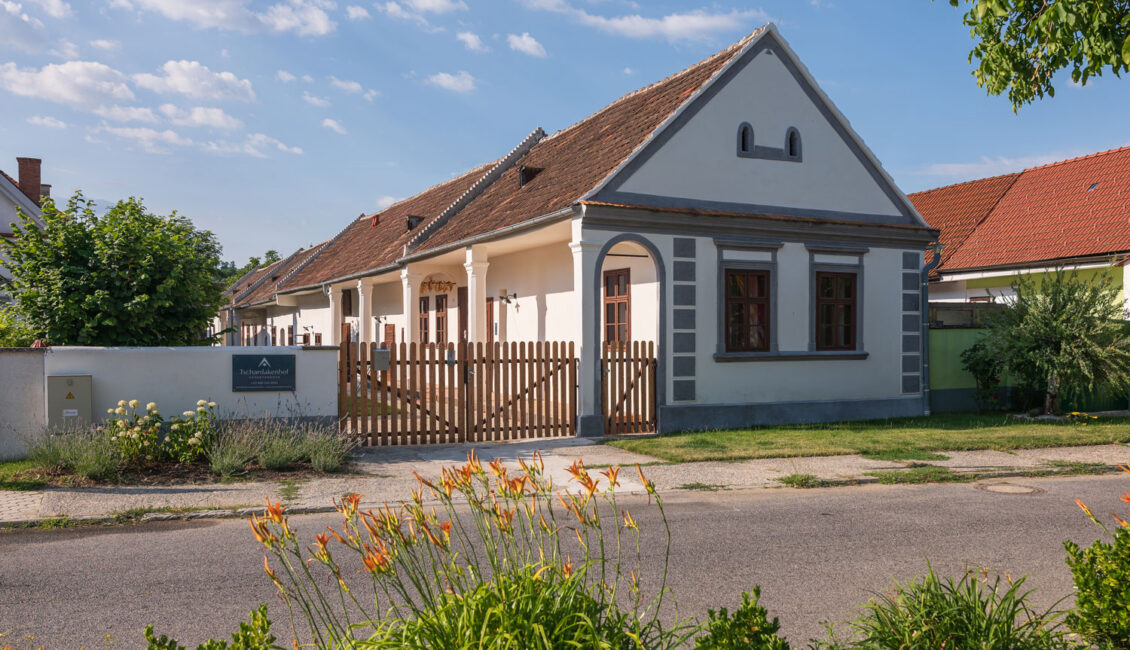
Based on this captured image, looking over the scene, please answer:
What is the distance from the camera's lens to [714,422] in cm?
1452

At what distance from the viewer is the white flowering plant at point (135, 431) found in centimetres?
968

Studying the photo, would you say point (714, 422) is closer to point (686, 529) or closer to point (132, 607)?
point (686, 529)

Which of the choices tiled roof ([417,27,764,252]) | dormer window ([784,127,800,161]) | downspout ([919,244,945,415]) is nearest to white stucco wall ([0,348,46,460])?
tiled roof ([417,27,764,252])

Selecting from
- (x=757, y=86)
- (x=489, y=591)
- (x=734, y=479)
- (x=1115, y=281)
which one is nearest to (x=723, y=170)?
(x=757, y=86)

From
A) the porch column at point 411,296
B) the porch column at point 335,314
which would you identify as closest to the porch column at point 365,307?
the porch column at point 411,296

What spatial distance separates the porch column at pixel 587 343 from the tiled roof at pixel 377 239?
9.23 m

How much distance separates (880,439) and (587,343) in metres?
4.77

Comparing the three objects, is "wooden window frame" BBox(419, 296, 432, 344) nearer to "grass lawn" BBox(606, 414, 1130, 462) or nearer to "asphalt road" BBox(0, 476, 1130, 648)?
"grass lawn" BBox(606, 414, 1130, 462)

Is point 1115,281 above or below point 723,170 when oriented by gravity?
below

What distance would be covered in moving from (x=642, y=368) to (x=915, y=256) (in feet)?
21.6

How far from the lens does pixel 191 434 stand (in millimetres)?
10164

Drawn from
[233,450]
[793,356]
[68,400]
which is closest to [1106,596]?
[233,450]

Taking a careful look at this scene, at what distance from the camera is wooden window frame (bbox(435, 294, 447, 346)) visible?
22.4 metres

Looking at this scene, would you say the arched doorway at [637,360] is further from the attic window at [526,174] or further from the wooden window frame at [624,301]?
the attic window at [526,174]
